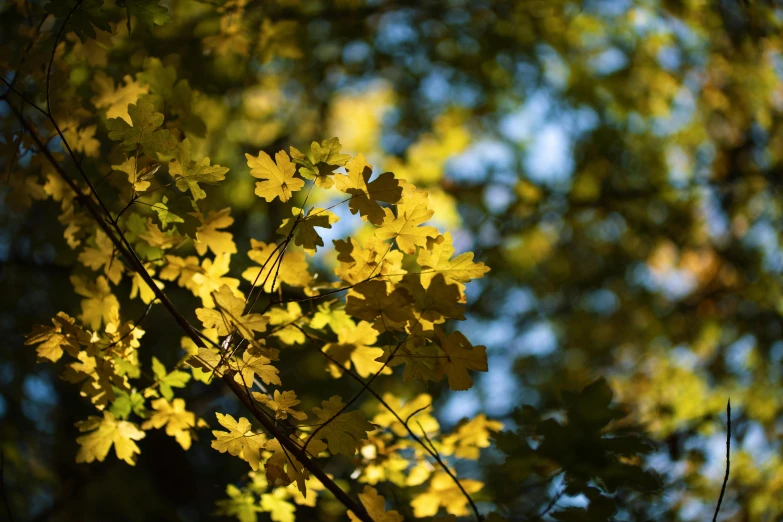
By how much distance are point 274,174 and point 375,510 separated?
2.24 feet

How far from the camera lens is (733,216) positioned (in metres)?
4.36

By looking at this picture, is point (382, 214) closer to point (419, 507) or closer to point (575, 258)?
point (419, 507)

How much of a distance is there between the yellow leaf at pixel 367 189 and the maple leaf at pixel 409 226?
3 cm

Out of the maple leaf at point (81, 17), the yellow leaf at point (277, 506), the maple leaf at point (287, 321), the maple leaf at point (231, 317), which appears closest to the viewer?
the maple leaf at point (231, 317)

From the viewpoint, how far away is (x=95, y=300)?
1.29 metres

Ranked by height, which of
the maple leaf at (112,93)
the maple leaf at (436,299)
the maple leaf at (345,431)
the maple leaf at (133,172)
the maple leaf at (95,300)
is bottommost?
the maple leaf at (345,431)

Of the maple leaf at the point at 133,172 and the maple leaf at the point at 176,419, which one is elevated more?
the maple leaf at the point at 133,172

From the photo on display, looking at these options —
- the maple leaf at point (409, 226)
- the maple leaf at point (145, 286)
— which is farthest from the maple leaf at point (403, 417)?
the maple leaf at point (145, 286)

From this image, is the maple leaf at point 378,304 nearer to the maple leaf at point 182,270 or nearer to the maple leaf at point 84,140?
the maple leaf at point 182,270

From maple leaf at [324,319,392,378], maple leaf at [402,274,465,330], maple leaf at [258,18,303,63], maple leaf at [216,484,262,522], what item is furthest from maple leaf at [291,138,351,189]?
maple leaf at [258,18,303,63]

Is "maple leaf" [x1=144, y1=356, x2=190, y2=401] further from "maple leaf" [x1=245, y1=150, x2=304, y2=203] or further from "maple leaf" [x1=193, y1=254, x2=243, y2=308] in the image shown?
"maple leaf" [x1=245, y1=150, x2=304, y2=203]

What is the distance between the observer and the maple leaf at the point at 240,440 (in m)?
1.03

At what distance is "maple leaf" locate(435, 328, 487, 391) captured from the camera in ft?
3.18

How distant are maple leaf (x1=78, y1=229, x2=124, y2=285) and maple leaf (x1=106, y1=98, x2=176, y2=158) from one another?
0.32 m
